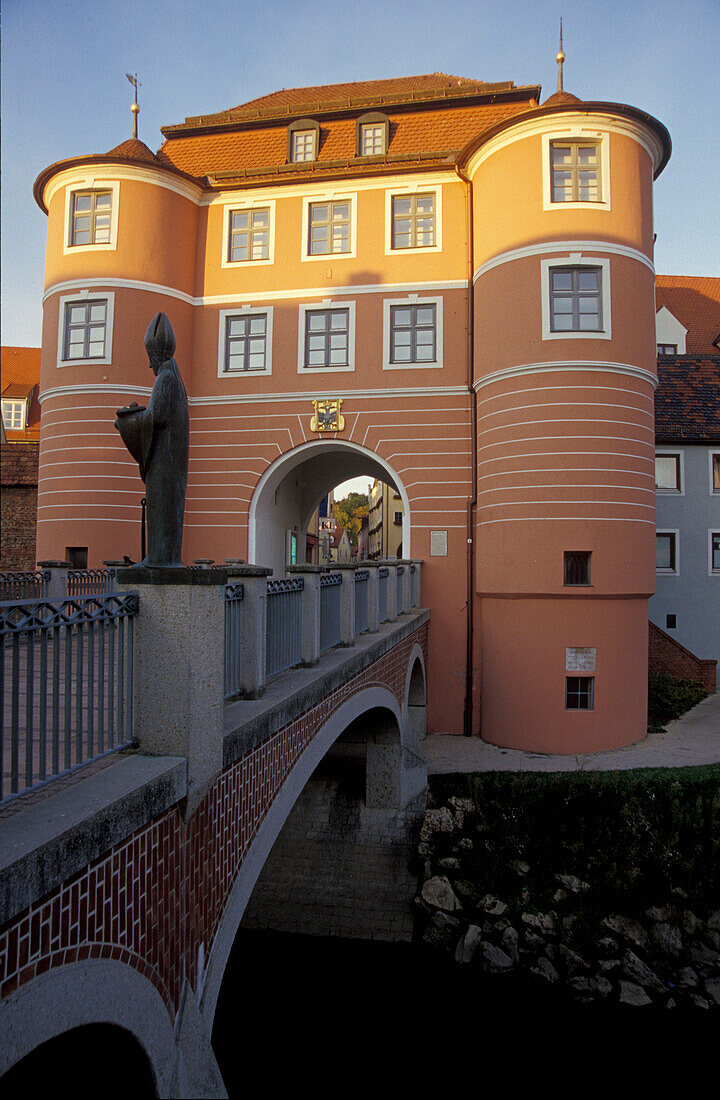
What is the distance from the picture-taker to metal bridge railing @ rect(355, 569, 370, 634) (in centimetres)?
995

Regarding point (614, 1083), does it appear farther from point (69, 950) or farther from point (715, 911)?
point (69, 950)

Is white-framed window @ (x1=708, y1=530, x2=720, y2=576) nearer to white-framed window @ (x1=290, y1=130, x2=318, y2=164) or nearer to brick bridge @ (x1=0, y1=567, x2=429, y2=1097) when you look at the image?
white-framed window @ (x1=290, y1=130, x2=318, y2=164)

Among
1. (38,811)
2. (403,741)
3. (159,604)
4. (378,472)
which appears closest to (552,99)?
(378,472)

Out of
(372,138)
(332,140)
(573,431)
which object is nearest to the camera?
(573,431)

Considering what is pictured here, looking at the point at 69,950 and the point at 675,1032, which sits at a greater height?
the point at 69,950

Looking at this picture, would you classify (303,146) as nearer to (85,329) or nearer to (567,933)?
(85,329)

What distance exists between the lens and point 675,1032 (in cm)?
1030

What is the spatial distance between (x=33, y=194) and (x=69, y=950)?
835 inches

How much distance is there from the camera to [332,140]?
64.8 feet

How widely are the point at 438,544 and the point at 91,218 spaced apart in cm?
1201

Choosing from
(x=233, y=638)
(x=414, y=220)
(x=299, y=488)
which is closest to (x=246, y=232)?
(x=414, y=220)

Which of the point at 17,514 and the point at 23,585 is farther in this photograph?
the point at 17,514

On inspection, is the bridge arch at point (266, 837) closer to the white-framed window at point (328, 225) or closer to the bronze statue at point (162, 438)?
the bronze statue at point (162, 438)

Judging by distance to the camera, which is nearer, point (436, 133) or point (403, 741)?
point (403, 741)
